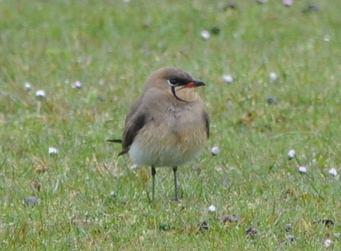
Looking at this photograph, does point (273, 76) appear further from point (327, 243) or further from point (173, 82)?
point (327, 243)

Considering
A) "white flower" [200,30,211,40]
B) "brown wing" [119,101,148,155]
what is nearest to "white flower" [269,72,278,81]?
"white flower" [200,30,211,40]

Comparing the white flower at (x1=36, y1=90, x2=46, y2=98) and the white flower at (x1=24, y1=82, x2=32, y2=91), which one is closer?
the white flower at (x1=36, y1=90, x2=46, y2=98)

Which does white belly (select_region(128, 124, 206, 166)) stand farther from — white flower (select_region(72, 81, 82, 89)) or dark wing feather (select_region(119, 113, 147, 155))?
white flower (select_region(72, 81, 82, 89))

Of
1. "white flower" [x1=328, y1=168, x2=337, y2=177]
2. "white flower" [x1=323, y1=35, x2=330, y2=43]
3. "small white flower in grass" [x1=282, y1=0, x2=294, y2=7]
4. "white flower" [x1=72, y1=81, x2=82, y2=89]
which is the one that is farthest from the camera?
"small white flower in grass" [x1=282, y1=0, x2=294, y2=7]

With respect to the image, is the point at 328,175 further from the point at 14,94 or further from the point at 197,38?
the point at 197,38

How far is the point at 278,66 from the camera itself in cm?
1320

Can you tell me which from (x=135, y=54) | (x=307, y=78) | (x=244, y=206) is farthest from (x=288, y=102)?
(x=244, y=206)

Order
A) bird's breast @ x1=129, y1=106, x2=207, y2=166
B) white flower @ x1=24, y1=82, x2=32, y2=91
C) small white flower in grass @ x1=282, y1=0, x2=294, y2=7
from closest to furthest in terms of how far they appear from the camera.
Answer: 1. bird's breast @ x1=129, y1=106, x2=207, y2=166
2. white flower @ x1=24, y1=82, x2=32, y2=91
3. small white flower in grass @ x1=282, y1=0, x2=294, y2=7

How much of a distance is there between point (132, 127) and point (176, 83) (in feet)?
1.57

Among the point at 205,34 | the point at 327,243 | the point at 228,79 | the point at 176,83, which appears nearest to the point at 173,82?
the point at 176,83

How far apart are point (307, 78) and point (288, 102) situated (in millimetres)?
667

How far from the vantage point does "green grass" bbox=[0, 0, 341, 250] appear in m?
8.55

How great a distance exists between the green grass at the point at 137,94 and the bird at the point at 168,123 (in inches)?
13.2

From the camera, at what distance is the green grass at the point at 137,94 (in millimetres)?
8555
